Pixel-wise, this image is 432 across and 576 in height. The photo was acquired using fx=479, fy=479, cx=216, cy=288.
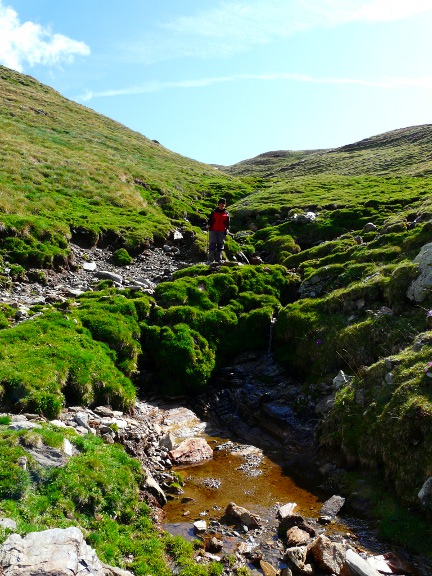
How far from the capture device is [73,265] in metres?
31.8

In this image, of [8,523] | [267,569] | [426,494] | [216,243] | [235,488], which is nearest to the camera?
[8,523]

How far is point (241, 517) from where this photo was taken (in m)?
13.7

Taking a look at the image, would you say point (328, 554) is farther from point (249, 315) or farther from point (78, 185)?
point (78, 185)

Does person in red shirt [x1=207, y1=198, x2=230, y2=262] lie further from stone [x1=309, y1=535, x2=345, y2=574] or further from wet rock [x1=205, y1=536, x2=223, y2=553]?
stone [x1=309, y1=535, x2=345, y2=574]

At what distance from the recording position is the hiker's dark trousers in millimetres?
33750

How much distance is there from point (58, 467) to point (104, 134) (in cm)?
8283

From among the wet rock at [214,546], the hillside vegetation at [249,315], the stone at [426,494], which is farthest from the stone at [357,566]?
the wet rock at [214,546]

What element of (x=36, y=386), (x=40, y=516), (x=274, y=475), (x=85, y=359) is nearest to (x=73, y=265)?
(x=85, y=359)

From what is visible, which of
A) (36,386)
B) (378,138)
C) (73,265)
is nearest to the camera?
(36,386)

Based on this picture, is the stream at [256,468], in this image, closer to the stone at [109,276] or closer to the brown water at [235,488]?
the brown water at [235,488]

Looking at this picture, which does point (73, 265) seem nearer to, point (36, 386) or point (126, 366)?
point (126, 366)

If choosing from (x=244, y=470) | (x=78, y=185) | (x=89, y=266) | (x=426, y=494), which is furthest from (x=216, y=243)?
(x=426, y=494)

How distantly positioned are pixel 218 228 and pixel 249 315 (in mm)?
8746

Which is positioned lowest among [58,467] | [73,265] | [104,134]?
[58,467]
